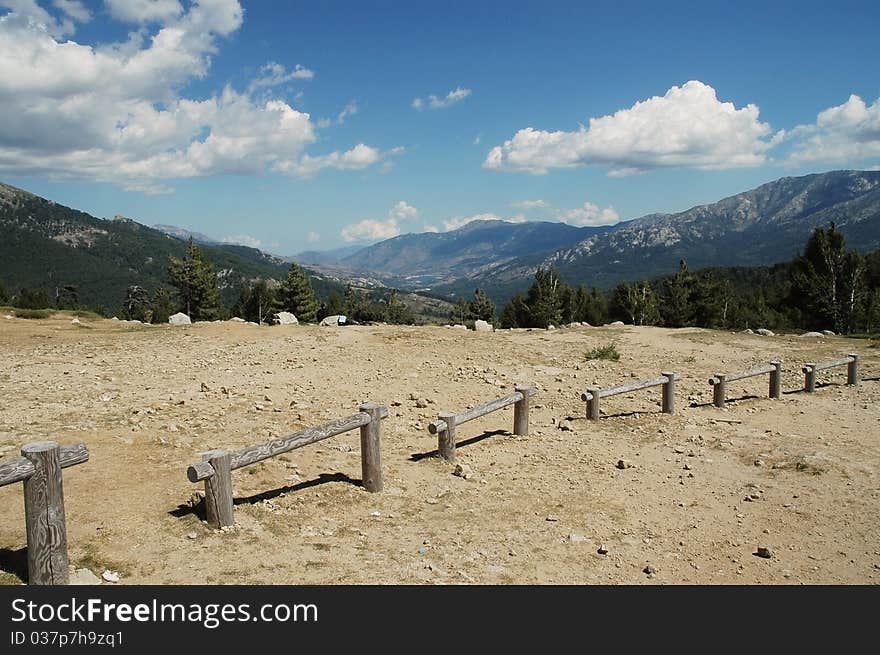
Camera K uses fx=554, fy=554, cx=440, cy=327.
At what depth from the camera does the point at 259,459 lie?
25.4ft

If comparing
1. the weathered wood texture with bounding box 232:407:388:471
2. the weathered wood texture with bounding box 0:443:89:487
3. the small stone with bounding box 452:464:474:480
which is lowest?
the small stone with bounding box 452:464:474:480

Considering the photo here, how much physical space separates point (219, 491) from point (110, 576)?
1.48m

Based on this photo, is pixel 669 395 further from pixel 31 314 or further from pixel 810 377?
pixel 31 314

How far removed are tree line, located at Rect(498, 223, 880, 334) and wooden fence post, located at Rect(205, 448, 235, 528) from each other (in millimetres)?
50991

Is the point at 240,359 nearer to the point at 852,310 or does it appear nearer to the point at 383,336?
the point at 383,336

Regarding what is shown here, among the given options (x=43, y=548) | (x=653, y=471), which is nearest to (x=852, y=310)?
(x=653, y=471)

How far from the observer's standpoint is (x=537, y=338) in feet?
91.0

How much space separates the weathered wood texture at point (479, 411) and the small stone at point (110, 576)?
5.68m

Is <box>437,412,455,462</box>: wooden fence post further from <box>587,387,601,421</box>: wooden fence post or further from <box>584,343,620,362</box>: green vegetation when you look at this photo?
<box>584,343,620,362</box>: green vegetation

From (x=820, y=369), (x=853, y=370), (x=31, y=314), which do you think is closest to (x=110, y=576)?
(x=820, y=369)

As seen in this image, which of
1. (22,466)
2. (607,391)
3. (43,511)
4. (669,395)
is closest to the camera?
(22,466)

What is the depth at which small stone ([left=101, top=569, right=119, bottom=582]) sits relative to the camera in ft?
19.6

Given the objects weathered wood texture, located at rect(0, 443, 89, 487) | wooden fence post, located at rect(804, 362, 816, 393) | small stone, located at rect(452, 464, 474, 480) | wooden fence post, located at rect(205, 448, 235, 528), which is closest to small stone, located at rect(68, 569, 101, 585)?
weathered wood texture, located at rect(0, 443, 89, 487)

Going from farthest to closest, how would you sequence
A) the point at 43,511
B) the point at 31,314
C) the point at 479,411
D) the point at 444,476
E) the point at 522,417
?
the point at 31,314 < the point at 522,417 < the point at 479,411 < the point at 444,476 < the point at 43,511
